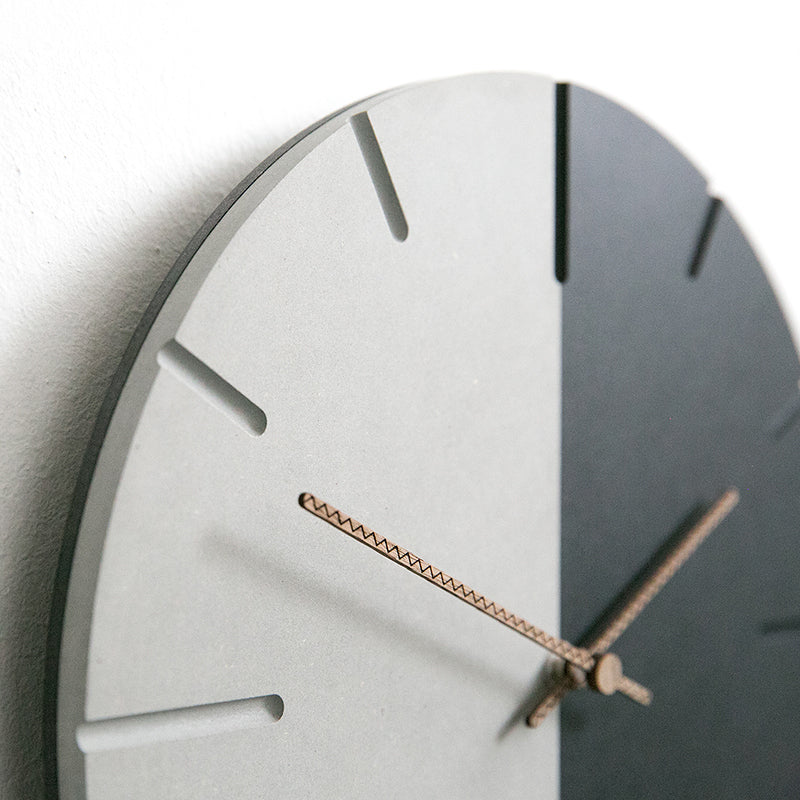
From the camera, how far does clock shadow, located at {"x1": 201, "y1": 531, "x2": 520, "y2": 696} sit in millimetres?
483

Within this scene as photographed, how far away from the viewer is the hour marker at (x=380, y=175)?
54 cm

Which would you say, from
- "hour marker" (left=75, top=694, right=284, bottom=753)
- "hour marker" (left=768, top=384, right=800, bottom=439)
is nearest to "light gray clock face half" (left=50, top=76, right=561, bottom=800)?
"hour marker" (left=75, top=694, right=284, bottom=753)

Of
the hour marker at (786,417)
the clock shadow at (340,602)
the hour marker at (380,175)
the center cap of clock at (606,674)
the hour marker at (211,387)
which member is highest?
the hour marker at (380,175)

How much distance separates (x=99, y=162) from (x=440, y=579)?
31cm

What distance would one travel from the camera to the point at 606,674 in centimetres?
65

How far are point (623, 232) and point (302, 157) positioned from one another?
0.99 feet

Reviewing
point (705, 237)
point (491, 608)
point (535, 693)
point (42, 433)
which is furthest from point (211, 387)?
point (705, 237)

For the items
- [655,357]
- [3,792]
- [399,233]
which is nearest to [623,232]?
[655,357]

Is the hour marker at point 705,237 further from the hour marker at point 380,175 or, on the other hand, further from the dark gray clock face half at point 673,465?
the hour marker at point 380,175

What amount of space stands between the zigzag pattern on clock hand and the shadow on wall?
0.14 meters

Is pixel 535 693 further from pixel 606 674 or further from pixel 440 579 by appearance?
pixel 440 579

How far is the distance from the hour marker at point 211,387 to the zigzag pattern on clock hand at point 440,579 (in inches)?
2.1

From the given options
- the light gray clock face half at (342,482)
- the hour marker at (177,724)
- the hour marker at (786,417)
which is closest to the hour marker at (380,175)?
the light gray clock face half at (342,482)

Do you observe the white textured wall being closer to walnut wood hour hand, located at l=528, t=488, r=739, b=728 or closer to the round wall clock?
the round wall clock
